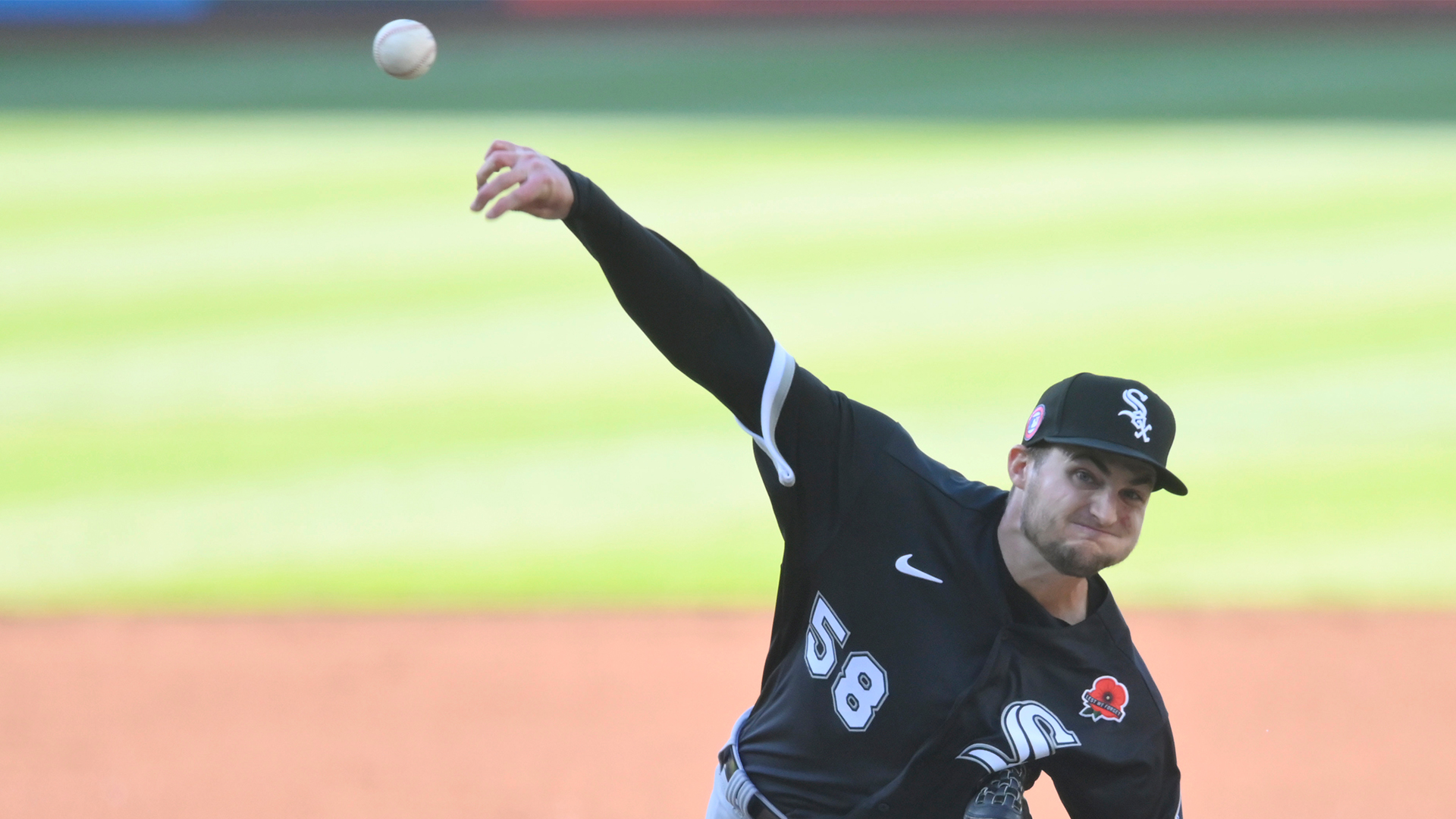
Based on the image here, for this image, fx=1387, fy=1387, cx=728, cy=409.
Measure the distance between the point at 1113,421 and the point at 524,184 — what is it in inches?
41.2

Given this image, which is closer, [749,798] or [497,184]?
[497,184]

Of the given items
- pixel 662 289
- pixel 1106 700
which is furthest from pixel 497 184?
pixel 1106 700

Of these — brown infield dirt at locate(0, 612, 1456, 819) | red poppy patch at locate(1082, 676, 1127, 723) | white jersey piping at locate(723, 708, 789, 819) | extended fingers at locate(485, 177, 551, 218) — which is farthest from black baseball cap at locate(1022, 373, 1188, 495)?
brown infield dirt at locate(0, 612, 1456, 819)

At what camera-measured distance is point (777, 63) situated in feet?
30.5

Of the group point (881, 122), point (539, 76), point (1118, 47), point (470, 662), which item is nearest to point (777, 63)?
point (881, 122)

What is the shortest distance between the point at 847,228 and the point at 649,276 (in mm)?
5952

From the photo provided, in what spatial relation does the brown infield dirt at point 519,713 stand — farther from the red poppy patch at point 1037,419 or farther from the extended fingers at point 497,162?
the extended fingers at point 497,162

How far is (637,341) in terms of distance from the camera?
739cm

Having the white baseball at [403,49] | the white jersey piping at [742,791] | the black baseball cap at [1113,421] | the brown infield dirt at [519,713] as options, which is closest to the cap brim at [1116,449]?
the black baseball cap at [1113,421]

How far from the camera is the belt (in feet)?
8.43

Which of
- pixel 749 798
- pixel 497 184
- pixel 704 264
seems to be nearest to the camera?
pixel 497 184

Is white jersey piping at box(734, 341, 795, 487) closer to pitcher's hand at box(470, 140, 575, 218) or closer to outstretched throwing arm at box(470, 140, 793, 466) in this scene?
outstretched throwing arm at box(470, 140, 793, 466)

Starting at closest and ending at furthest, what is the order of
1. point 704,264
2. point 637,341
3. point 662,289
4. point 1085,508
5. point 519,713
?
1. point 662,289
2. point 1085,508
3. point 519,713
4. point 637,341
5. point 704,264

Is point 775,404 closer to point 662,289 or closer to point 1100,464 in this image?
point 662,289
